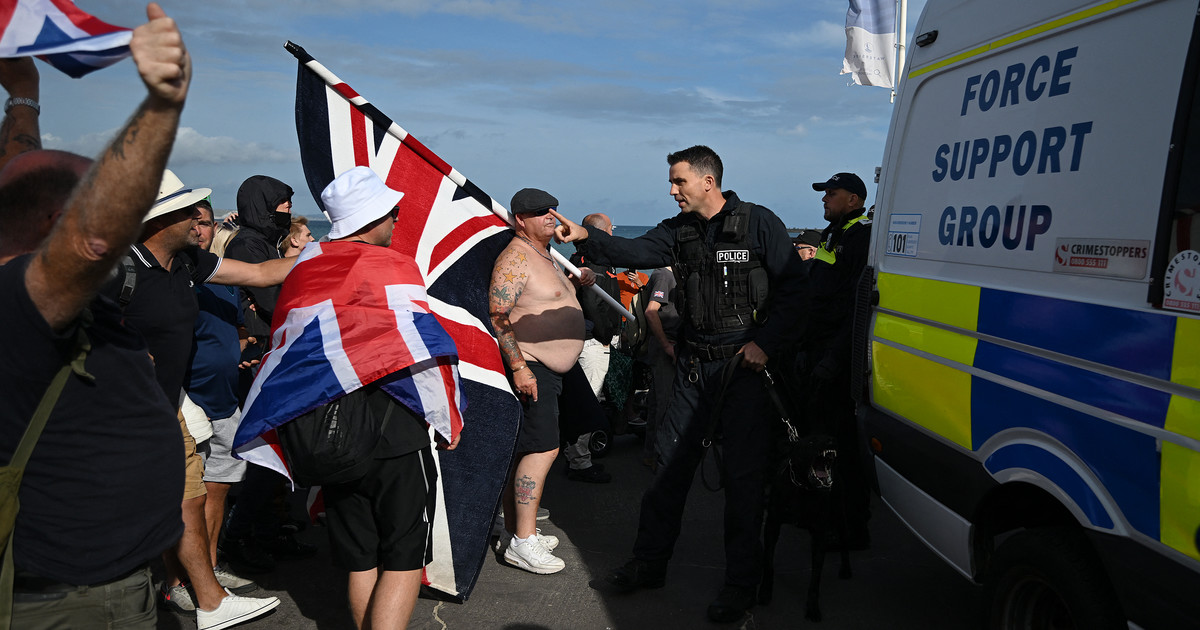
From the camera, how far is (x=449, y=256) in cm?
409

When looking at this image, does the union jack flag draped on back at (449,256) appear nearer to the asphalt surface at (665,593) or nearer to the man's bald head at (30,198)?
the asphalt surface at (665,593)

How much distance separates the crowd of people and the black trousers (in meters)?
0.01

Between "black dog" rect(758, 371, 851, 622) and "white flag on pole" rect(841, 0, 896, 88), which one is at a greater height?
"white flag on pole" rect(841, 0, 896, 88)

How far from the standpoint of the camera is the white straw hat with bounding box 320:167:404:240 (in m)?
3.05

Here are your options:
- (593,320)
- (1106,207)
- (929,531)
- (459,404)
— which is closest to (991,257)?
(1106,207)

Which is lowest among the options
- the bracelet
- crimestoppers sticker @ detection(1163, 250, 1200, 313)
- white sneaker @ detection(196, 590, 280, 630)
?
white sneaker @ detection(196, 590, 280, 630)

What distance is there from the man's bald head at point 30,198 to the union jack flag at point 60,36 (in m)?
0.23

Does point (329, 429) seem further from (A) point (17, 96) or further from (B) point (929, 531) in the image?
(B) point (929, 531)

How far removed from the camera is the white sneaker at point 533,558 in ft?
14.8

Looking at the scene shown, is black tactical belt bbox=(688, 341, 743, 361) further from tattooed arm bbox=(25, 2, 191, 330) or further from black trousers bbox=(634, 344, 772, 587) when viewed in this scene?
tattooed arm bbox=(25, 2, 191, 330)

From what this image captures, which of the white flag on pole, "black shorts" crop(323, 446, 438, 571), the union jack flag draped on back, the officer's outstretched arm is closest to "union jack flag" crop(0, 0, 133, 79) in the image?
"black shorts" crop(323, 446, 438, 571)

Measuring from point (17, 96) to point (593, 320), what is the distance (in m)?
4.16

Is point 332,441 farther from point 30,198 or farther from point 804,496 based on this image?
point 804,496

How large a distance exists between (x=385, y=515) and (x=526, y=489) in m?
1.58
